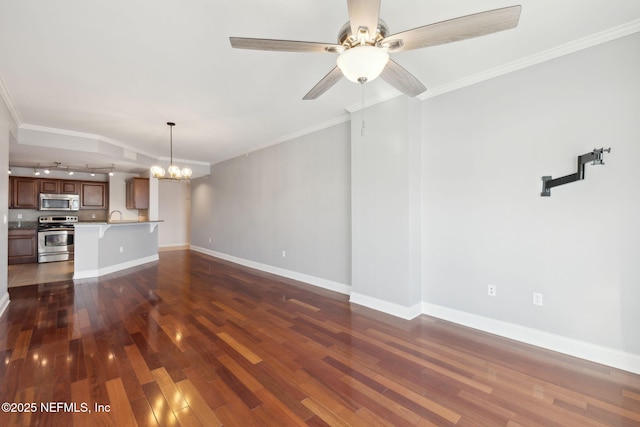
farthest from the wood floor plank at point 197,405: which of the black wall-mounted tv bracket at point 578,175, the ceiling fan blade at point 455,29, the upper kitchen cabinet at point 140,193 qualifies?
the upper kitchen cabinet at point 140,193

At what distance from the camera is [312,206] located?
15.7ft

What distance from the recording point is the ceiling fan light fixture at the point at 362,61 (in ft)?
5.00

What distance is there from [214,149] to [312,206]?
292cm

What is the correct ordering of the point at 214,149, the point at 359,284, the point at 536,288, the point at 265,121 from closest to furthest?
the point at 536,288 < the point at 359,284 < the point at 265,121 < the point at 214,149

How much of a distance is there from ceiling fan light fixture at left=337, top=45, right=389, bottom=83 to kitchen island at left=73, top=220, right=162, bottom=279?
5.55 meters

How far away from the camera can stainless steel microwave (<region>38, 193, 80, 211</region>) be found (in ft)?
22.1

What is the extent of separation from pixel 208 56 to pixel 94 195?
695 centimetres

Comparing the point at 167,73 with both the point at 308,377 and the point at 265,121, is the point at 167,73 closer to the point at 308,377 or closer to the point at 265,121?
the point at 265,121

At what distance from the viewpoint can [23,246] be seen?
640 cm

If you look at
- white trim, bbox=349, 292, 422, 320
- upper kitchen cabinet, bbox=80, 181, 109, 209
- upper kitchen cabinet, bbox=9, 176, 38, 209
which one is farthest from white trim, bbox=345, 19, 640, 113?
upper kitchen cabinet, bbox=9, 176, 38, 209

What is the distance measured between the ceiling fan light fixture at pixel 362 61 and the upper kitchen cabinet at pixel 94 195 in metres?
8.33

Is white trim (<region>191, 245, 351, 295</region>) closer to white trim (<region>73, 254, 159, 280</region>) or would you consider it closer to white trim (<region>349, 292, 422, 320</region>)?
white trim (<region>349, 292, 422, 320</region>)

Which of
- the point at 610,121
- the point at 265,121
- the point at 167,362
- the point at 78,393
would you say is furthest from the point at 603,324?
Answer: the point at 265,121

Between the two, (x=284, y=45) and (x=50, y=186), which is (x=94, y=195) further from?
(x=284, y=45)
